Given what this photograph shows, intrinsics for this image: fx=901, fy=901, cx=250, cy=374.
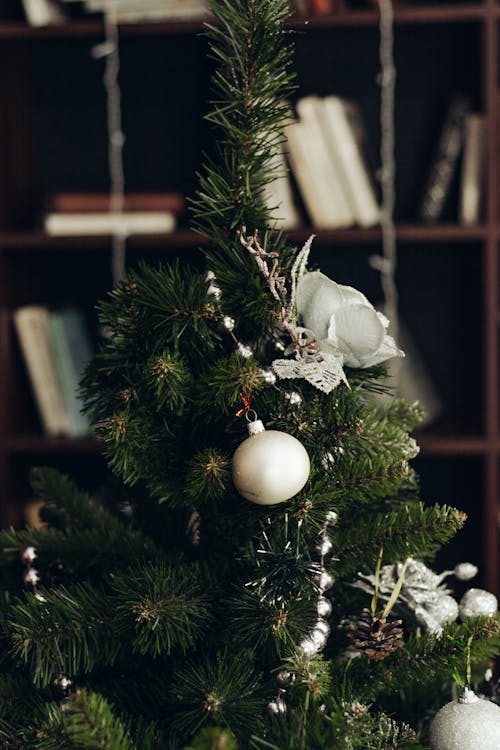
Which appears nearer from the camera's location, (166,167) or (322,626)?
(322,626)

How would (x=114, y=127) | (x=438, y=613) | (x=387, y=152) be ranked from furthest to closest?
(x=114, y=127) → (x=387, y=152) → (x=438, y=613)

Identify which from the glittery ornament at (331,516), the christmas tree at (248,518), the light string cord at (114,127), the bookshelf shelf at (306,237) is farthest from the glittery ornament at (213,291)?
the light string cord at (114,127)

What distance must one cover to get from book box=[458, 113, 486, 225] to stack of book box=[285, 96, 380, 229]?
0.57 ft

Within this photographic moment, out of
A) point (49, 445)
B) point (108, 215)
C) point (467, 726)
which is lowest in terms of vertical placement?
point (49, 445)

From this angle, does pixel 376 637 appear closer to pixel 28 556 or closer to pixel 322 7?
pixel 28 556

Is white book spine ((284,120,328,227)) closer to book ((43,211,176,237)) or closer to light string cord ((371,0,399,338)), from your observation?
light string cord ((371,0,399,338))

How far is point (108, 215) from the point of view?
1.81 meters

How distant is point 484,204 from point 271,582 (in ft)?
4.31

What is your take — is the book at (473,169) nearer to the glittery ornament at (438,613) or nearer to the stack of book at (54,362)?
the stack of book at (54,362)

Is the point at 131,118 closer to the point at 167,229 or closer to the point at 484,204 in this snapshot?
the point at 167,229

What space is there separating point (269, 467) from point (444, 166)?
1.38 meters

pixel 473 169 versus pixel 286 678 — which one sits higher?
pixel 473 169

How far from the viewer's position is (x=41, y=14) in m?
1.77

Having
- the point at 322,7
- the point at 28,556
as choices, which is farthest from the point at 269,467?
the point at 322,7
